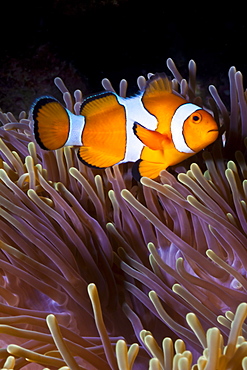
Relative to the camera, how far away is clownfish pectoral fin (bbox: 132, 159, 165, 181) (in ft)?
3.78

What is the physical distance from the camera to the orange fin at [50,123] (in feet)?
3.74

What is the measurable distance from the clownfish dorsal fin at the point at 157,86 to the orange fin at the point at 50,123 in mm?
269

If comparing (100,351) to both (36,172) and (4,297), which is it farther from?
(36,172)

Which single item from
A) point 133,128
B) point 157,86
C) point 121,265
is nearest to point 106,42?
point 157,86

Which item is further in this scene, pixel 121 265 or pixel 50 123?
pixel 50 123

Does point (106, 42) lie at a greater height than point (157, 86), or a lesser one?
greater

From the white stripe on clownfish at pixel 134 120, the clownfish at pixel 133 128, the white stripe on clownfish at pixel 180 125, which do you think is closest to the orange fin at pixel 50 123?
the clownfish at pixel 133 128

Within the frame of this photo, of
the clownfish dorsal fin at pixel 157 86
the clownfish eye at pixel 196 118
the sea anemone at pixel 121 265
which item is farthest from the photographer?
the clownfish dorsal fin at pixel 157 86

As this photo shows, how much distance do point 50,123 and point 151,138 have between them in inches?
12.2

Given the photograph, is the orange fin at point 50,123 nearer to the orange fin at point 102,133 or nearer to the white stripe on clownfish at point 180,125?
the orange fin at point 102,133

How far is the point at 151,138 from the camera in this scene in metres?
1.12

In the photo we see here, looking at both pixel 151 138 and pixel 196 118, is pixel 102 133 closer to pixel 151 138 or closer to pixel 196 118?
pixel 151 138

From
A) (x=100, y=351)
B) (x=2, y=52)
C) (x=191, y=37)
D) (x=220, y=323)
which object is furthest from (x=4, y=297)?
(x=191, y=37)

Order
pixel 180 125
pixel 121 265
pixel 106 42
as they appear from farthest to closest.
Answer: pixel 106 42, pixel 180 125, pixel 121 265
